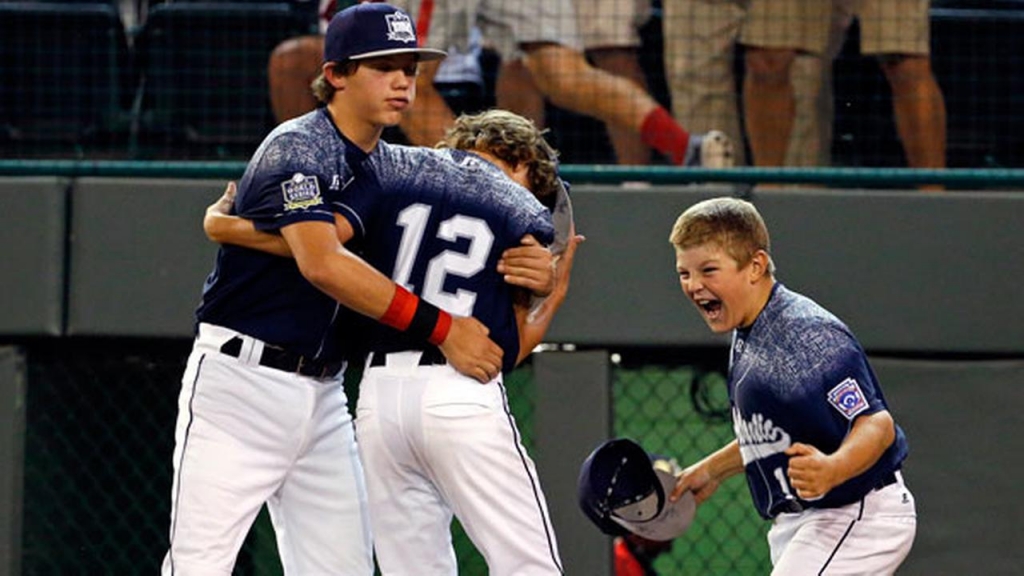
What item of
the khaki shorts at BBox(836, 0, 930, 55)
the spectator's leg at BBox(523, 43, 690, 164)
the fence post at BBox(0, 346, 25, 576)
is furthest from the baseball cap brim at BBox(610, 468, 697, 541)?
the fence post at BBox(0, 346, 25, 576)

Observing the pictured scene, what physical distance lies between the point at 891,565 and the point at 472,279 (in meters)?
1.21

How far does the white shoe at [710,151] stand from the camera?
5.89 m

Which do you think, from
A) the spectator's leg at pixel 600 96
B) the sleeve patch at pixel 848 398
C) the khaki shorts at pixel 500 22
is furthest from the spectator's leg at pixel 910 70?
the sleeve patch at pixel 848 398

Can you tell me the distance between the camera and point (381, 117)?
411 cm

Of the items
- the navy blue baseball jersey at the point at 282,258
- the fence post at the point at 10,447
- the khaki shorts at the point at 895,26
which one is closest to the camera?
the navy blue baseball jersey at the point at 282,258

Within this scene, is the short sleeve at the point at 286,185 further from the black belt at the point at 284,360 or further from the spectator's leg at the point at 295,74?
the spectator's leg at the point at 295,74

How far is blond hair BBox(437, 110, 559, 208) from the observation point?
4355 mm

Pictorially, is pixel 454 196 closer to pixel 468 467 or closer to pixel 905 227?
pixel 468 467

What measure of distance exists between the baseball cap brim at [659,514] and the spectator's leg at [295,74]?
235 cm

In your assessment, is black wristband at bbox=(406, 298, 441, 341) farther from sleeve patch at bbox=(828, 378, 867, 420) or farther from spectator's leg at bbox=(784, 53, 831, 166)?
spectator's leg at bbox=(784, 53, 831, 166)

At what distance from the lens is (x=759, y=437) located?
13.4 ft

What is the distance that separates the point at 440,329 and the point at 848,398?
3.14 ft

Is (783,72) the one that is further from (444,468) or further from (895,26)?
(444,468)

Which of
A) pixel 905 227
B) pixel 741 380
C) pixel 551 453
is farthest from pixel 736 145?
pixel 741 380
